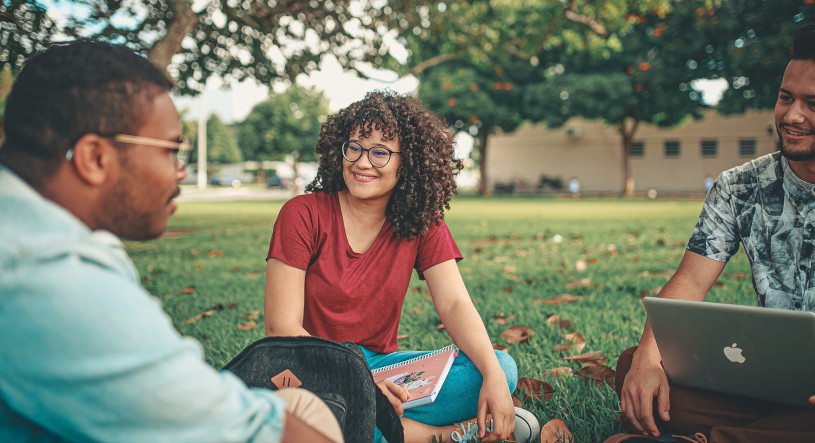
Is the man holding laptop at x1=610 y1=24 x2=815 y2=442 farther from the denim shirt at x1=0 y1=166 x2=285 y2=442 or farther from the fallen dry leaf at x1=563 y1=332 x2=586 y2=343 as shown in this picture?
the denim shirt at x1=0 y1=166 x2=285 y2=442

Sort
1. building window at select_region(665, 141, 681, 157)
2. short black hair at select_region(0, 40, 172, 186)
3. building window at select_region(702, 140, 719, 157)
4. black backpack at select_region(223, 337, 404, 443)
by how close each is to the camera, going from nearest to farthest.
Result: short black hair at select_region(0, 40, 172, 186), black backpack at select_region(223, 337, 404, 443), building window at select_region(702, 140, 719, 157), building window at select_region(665, 141, 681, 157)

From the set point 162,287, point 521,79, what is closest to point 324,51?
point 162,287

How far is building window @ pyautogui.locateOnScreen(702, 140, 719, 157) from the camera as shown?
35.0m

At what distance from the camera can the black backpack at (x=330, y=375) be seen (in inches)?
70.1

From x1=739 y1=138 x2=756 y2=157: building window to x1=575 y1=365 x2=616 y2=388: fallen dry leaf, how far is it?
3633 cm

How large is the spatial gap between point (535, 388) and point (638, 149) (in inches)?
1424

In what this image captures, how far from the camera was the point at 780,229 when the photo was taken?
2383mm

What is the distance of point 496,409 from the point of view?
2.22 metres

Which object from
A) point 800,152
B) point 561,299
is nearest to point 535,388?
point 800,152

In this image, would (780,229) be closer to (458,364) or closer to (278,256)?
(458,364)

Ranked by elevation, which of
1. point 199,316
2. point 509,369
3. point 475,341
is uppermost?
point 475,341

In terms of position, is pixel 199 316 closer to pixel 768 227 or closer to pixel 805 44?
pixel 768 227

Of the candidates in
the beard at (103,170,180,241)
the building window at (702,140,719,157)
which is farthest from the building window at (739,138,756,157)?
the beard at (103,170,180,241)

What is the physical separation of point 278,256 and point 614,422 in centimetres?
155
